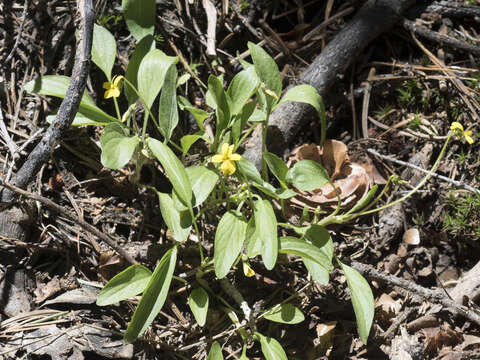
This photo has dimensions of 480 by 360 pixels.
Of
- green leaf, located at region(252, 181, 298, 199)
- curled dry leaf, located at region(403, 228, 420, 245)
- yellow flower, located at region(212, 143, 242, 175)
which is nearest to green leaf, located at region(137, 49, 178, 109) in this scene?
yellow flower, located at region(212, 143, 242, 175)

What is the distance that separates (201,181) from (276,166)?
0.30 metres

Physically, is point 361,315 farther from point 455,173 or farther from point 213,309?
point 455,173

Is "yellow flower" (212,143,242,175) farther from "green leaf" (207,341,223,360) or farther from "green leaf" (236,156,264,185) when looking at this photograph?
"green leaf" (207,341,223,360)

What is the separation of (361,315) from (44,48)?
1.63 metres

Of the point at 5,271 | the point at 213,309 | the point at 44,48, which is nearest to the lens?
the point at 5,271

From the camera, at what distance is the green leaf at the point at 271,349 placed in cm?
158

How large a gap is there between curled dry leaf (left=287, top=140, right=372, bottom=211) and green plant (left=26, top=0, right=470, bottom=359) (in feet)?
0.35

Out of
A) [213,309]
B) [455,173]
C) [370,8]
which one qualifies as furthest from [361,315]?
[370,8]

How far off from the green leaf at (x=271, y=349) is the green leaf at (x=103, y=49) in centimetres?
115

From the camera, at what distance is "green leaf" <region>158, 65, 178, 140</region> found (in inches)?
65.7

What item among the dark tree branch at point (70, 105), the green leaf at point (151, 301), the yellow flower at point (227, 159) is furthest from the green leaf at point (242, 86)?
the green leaf at point (151, 301)

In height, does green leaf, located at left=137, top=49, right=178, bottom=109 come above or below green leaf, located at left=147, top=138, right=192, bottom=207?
above

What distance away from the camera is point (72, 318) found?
1.63 meters

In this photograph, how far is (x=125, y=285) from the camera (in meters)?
1.52
